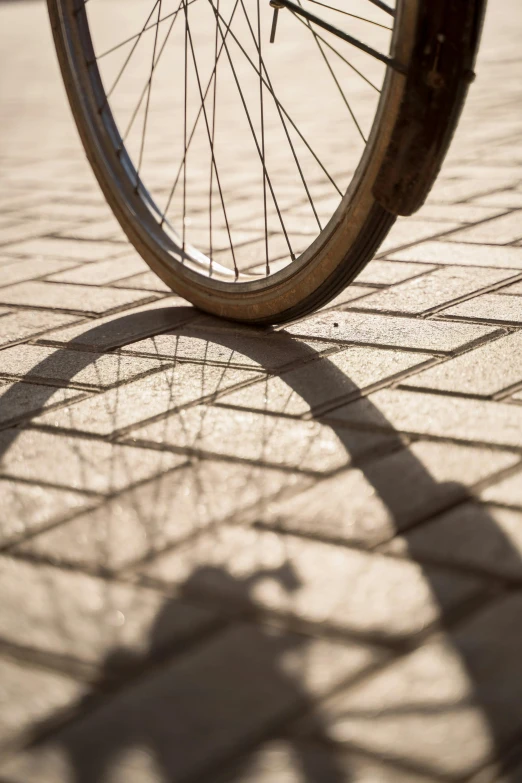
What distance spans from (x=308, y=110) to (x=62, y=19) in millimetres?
4116

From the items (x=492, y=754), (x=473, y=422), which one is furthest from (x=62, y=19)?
(x=492, y=754)

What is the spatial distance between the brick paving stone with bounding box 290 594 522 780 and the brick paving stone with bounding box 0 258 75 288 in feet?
8.06

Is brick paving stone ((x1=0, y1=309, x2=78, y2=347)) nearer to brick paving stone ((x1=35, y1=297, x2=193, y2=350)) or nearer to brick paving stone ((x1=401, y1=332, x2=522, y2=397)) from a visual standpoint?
brick paving stone ((x1=35, y1=297, x2=193, y2=350))

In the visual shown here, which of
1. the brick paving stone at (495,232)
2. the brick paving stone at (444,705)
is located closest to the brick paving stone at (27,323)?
the brick paving stone at (495,232)

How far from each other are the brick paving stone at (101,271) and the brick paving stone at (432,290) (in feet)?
2.93

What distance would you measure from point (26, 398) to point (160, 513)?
2.39 ft

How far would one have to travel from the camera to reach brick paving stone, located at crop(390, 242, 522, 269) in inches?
136

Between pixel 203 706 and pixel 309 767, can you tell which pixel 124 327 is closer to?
pixel 203 706

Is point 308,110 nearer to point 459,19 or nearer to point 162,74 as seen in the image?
point 162,74

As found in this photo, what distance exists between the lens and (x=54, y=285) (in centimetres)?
366

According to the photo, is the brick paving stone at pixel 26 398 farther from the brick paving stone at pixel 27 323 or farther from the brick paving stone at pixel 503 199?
the brick paving stone at pixel 503 199

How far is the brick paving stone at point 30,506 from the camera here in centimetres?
201

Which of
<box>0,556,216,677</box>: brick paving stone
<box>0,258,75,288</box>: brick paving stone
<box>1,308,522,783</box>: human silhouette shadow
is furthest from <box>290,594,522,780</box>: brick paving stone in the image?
<box>0,258,75,288</box>: brick paving stone

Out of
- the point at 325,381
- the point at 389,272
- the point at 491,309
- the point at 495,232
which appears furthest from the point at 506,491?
the point at 495,232
